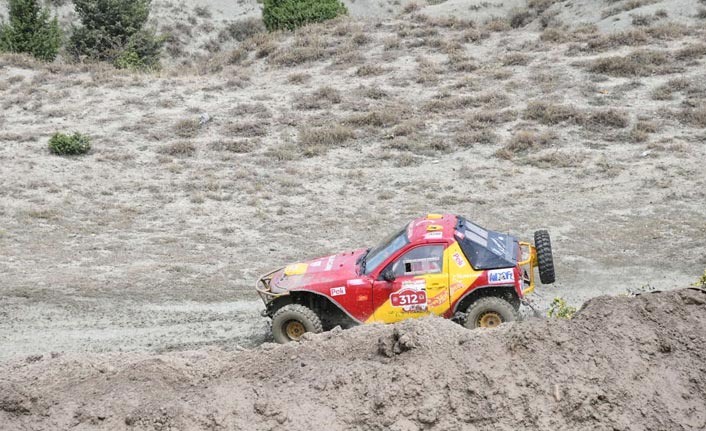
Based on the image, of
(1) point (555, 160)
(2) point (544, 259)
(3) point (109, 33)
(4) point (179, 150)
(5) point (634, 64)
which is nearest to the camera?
(2) point (544, 259)

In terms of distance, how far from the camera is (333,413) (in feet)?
18.8

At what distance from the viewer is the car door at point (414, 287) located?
34.6ft

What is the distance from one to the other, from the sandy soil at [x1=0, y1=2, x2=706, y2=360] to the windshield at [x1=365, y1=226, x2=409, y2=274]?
2.29 metres

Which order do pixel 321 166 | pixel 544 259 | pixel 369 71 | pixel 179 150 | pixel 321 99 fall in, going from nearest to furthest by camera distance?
1. pixel 544 259
2. pixel 321 166
3. pixel 179 150
4. pixel 321 99
5. pixel 369 71

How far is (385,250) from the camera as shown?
11.1 m

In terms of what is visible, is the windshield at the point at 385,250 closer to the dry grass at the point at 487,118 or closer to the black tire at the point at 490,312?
the black tire at the point at 490,312

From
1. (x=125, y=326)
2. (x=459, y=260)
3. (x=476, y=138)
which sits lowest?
(x=125, y=326)

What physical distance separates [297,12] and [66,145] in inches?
840

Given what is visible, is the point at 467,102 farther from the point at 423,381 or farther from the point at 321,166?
the point at 423,381

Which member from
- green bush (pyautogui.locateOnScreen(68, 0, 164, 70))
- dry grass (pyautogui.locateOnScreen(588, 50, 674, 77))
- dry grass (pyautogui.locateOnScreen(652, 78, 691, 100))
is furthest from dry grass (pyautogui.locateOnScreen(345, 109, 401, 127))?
green bush (pyautogui.locateOnScreen(68, 0, 164, 70))

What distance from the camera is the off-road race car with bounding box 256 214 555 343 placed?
10508mm

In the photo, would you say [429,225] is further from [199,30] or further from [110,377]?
[199,30]

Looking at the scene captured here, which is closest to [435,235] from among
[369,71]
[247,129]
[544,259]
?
[544,259]

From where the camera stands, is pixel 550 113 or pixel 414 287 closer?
pixel 414 287
